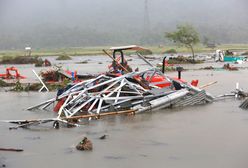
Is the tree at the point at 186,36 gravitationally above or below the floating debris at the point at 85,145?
above

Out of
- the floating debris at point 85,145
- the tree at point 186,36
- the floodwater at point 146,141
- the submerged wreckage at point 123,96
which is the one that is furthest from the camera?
the tree at point 186,36

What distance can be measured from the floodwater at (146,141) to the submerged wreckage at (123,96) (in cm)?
45

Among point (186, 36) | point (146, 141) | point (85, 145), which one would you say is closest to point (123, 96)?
point (146, 141)

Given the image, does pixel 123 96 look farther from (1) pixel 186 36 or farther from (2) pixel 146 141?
(1) pixel 186 36

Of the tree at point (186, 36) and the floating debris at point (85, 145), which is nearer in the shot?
the floating debris at point (85, 145)

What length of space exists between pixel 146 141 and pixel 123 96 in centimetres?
504

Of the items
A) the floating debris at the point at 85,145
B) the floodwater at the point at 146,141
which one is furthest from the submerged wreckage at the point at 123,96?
the floating debris at the point at 85,145

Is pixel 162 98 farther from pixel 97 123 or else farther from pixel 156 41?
pixel 156 41

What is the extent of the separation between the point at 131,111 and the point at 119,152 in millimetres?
4775

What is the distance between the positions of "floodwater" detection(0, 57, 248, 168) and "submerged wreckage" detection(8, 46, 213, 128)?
448 mm

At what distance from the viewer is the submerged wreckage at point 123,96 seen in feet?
51.7

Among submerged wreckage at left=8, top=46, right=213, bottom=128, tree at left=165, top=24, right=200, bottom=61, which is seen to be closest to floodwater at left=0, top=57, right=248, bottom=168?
submerged wreckage at left=8, top=46, right=213, bottom=128

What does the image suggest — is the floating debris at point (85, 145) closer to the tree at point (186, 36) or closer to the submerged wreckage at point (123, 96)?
the submerged wreckage at point (123, 96)

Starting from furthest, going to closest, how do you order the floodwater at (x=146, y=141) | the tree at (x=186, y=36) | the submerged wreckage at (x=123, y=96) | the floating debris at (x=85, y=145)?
the tree at (x=186, y=36) < the submerged wreckage at (x=123, y=96) < the floating debris at (x=85, y=145) < the floodwater at (x=146, y=141)
